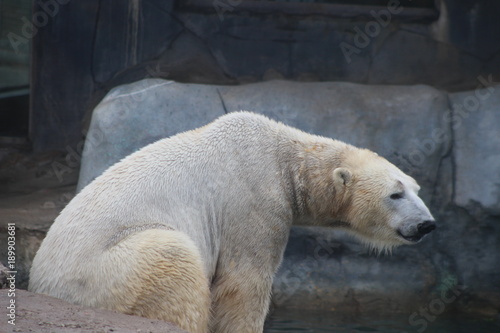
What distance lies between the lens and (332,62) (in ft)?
26.5

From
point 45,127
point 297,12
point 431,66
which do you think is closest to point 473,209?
point 431,66

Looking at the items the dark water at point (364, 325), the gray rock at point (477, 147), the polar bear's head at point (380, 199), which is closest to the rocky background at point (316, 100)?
the gray rock at point (477, 147)

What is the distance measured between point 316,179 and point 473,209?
119 inches

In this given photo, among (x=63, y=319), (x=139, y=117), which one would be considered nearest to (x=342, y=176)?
(x=63, y=319)

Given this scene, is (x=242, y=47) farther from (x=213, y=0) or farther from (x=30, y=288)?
(x=30, y=288)

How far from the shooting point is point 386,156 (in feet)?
24.3

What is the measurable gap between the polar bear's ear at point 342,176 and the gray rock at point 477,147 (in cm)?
290

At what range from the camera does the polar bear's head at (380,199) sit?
15.8ft

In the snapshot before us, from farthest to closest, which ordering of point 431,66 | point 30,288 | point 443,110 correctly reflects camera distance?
point 431,66 → point 443,110 → point 30,288

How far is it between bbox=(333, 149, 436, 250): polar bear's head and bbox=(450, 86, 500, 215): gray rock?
269cm

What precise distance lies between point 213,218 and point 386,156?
320 centimetres

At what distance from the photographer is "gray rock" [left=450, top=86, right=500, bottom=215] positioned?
7.40 m

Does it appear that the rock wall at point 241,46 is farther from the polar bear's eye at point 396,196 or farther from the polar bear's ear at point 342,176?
the polar bear's eye at point 396,196

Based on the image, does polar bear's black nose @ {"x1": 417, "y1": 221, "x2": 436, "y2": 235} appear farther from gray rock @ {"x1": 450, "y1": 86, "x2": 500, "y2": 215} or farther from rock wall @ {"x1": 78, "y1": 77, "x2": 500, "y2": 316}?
gray rock @ {"x1": 450, "y1": 86, "x2": 500, "y2": 215}
